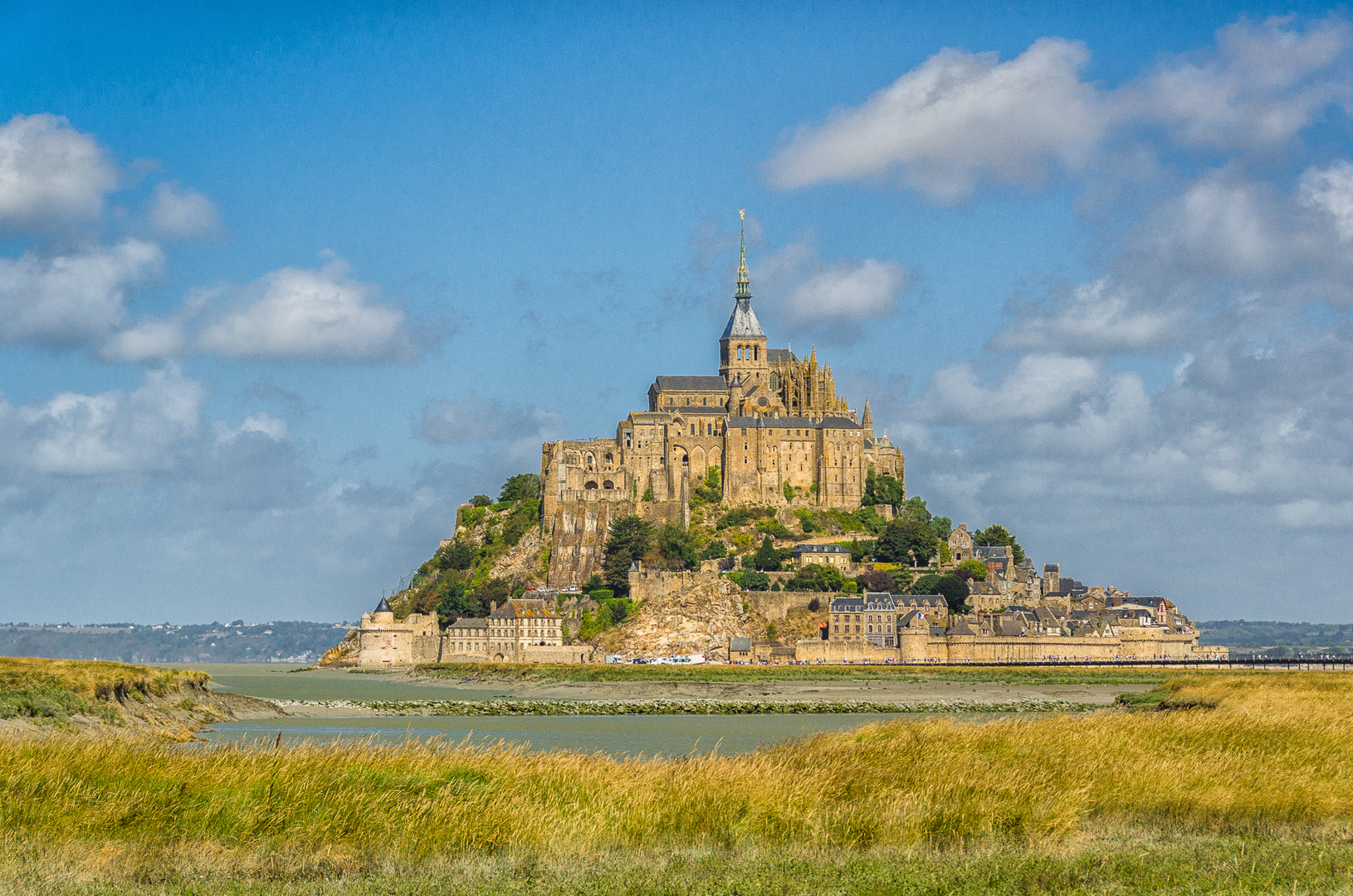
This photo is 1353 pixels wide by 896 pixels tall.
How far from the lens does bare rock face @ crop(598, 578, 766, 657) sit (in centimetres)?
10194

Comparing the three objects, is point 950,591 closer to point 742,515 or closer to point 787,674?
point 742,515

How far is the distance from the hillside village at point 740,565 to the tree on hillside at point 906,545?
203 millimetres

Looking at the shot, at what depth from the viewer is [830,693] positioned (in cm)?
7212

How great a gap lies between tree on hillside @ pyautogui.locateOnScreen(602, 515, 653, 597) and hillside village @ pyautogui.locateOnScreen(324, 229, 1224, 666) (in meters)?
0.13

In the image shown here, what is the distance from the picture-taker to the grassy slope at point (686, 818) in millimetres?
16000

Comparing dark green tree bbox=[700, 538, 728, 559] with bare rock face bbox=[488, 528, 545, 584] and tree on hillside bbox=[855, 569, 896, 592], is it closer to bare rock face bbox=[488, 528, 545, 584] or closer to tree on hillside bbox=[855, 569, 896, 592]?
tree on hillside bbox=[855, 569, 896, 592]

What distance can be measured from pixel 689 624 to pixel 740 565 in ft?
35.4

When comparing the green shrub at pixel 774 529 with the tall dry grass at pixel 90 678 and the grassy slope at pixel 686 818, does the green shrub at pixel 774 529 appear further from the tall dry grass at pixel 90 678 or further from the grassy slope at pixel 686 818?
the grassy slope at pixel 686 818

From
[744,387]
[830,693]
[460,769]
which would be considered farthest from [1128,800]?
[744,387]

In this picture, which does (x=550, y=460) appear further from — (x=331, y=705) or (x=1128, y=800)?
(x=1128, y=800)

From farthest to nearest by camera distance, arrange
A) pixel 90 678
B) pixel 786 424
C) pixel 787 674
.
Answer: pixel 786 424 → pixel 787 674 → pixel 90 678

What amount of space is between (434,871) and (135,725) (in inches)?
957

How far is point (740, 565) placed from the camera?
11256 centimetres

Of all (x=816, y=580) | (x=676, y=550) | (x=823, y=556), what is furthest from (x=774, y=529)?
(x=816, y=580)
